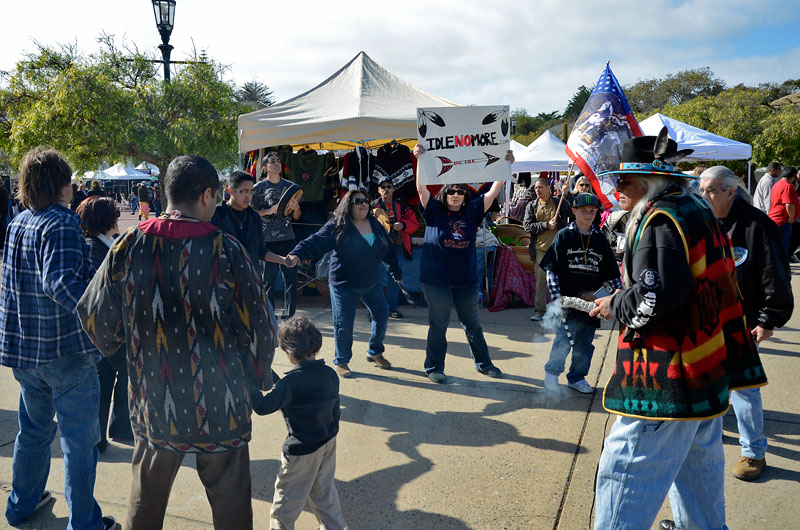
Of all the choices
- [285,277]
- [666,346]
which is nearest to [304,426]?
[666,346]

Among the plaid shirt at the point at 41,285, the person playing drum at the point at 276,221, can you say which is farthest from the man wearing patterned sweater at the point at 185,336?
the person playing drum at the point at 276,221

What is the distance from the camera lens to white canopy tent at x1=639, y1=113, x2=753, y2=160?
12.6 metres

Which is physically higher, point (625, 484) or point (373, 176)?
point (373, 176)

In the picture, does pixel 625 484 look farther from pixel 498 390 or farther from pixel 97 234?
pixel 97 234

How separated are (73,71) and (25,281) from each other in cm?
845

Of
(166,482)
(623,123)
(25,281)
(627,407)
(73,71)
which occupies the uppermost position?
(73,71)

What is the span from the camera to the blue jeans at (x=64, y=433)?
267cm

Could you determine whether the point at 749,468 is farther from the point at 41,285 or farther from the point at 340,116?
the point at 340,116

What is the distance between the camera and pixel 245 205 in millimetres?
5188

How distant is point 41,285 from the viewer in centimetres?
274

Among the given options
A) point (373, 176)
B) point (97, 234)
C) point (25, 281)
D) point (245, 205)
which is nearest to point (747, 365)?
point (25, 281)

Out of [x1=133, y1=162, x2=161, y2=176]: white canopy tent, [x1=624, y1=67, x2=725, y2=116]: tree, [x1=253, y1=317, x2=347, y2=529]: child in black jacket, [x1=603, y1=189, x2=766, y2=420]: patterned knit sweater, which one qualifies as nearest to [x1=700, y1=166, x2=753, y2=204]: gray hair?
[x1=603, y1=189, x2=766, y2=420]: patterned knit sweater

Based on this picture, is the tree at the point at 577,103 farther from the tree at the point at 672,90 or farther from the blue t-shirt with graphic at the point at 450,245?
the blue t-shirt with graphic at the point at 450,245

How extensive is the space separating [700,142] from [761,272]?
10897 mm
